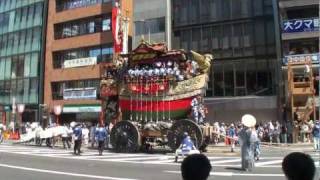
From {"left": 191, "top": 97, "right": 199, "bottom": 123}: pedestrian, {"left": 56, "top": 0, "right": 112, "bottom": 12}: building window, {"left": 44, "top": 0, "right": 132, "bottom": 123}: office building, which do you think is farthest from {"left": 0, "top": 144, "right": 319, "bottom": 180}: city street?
{"left": 56, "top": 0, "right": 112, "bottom": 12}: building window

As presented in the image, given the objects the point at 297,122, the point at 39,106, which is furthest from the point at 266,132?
the point at 39,106

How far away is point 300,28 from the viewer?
42375 mm

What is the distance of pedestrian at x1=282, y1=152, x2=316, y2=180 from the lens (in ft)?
11.5

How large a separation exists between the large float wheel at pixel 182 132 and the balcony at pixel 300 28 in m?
17.7

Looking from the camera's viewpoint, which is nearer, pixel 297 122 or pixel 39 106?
pixel 297 122

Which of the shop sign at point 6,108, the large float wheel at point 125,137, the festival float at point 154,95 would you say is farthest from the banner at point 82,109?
the large float wheel at point 125,137

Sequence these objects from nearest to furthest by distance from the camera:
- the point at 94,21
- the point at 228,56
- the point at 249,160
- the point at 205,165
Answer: the point at 205,165 < the point at 249,160 < the point at 228,56 < the point at 94,21

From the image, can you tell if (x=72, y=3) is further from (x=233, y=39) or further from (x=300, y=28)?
(x=300, y=28)

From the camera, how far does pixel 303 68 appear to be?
41.6 metres

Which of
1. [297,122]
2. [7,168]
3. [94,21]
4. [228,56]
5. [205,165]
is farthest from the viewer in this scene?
[94,21]

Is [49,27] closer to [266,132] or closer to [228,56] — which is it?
[228,56]

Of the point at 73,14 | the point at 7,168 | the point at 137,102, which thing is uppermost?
the point at 73,14

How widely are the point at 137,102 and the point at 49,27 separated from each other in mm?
37354

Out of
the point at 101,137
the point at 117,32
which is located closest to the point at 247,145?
the point at 101,137
